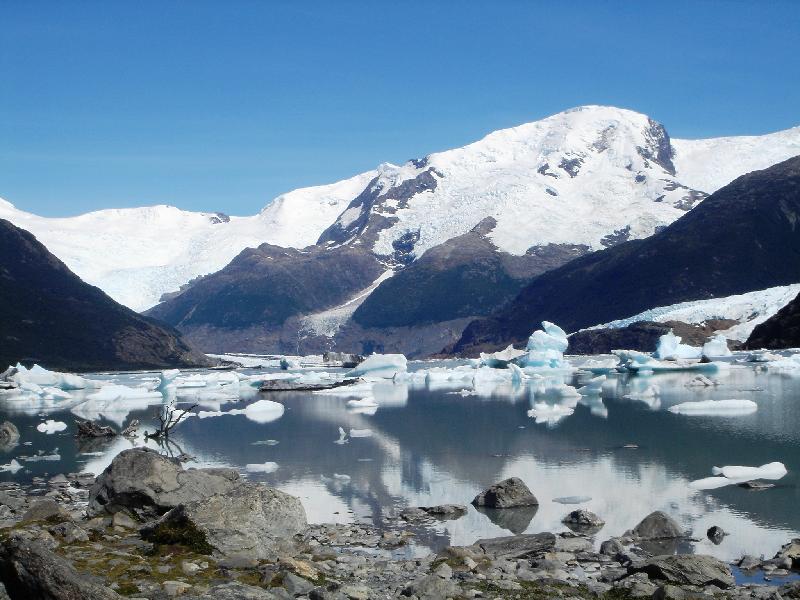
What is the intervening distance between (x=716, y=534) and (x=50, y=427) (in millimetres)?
43020

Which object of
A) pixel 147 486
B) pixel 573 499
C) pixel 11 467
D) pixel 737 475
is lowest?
pixel 11 467

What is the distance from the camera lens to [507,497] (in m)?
24.9

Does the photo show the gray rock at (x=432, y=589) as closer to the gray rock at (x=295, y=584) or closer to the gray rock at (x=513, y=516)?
the gray rock at (x=295, y=584)

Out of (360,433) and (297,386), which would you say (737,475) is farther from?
(297,386)

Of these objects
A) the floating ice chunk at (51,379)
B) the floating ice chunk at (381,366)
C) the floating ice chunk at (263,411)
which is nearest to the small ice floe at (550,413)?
the floating ice chunk at (263,411)

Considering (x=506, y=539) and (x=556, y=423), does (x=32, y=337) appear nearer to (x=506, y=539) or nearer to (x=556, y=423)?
(x=556, y=423)

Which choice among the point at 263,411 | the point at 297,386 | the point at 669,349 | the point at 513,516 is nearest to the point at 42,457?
the point at 263,411

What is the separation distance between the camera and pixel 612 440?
131ft

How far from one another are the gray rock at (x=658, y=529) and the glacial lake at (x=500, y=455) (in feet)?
1.86

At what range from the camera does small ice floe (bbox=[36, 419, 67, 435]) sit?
5203 centimetres

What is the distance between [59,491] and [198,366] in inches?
5459

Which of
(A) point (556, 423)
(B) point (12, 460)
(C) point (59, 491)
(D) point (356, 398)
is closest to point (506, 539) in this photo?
(C) point (59, 491)

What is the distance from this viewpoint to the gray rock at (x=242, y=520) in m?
15.9

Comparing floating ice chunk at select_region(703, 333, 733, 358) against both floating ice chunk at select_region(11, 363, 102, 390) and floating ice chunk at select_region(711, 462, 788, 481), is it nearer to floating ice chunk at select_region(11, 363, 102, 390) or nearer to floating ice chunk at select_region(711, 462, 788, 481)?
floating ice chunk at select_region(11, 363, 102, 390)
